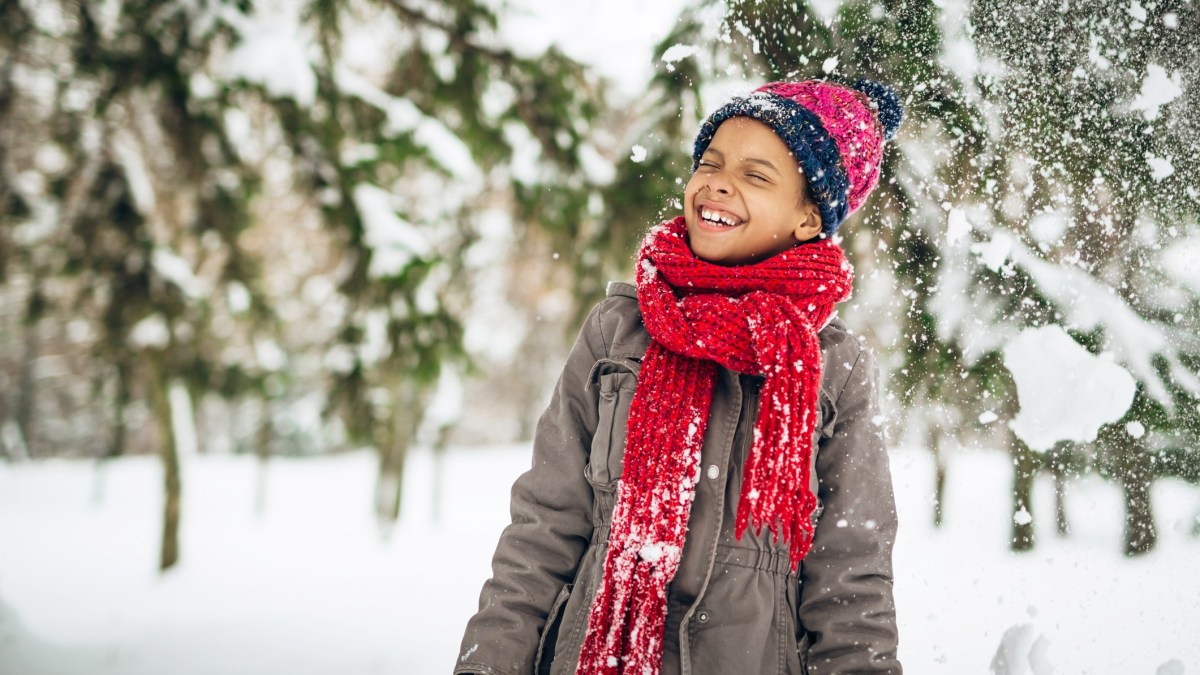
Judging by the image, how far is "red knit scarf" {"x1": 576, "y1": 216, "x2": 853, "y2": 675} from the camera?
1.38m

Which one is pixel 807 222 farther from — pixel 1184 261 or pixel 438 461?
pixel 438 461

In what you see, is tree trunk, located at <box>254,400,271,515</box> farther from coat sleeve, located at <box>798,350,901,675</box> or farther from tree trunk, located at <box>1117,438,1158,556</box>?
tree trunk, located at <box>1117,438,1158,556</box>

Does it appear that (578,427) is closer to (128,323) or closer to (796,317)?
(796,317)

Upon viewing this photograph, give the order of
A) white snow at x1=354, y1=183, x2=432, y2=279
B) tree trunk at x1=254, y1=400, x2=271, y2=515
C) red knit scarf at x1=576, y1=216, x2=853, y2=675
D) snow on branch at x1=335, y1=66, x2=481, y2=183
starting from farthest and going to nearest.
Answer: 1. tree trunk at x1=254, y1=400, x2=271, y2=515
2. snow on branch at x1=335, y1=66, x2=481, y2=183
3. white snow at x1=354, y1=183, x2=432, y2=279
4. red knit scarf at x1=576, y1=216, x2=853, y2=675

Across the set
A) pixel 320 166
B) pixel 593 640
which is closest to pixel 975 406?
pixel 593 640

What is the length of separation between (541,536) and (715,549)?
354mm

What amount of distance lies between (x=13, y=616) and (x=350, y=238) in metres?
2.39

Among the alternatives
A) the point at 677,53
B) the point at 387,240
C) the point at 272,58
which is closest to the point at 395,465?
the point at 387,240

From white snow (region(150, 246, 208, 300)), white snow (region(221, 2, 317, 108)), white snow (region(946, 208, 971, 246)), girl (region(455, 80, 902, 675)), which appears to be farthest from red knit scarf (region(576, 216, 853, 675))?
white snow (region(150, 246, 208, 300))

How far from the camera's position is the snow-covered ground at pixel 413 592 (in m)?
1.93

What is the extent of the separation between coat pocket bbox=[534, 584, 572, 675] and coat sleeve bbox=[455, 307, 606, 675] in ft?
0.04

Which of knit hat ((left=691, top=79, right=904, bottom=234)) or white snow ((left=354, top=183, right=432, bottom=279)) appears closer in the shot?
knit hat ((left=691, top=79, right=904, bottom=234))

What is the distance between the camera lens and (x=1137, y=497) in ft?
6.42

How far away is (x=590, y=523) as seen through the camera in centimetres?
158
